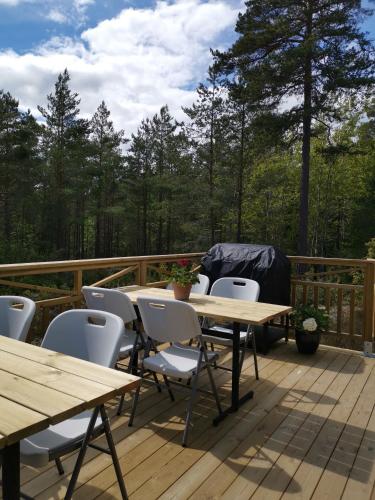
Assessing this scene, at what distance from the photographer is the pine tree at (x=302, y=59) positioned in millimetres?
10023

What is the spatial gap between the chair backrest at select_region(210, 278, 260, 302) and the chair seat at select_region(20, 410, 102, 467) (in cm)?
220

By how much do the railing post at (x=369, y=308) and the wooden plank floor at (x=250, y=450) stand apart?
39.3 inches

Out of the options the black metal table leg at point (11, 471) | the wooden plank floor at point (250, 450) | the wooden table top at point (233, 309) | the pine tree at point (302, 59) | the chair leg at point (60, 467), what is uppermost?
the pine tree at point (302, 59)

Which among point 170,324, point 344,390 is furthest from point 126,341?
point 344,390

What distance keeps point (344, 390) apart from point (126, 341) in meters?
1.88

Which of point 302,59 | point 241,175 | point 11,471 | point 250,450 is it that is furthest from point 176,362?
point 241,175

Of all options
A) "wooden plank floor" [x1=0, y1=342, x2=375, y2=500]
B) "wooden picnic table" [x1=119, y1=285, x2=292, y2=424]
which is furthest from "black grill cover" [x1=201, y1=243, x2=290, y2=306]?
"wooden picnic table" [x1=119, y1=285, x2=292, y2=424]

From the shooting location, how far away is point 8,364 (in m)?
1.49

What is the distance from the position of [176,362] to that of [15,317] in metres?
1.07

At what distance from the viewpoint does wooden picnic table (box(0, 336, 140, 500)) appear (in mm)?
1044

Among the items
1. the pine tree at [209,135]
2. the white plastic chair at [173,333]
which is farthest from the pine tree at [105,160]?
the white plastic chair at [173,333]

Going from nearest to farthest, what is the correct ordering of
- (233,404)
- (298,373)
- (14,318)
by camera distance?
(14,318), (233,404), (298,373)

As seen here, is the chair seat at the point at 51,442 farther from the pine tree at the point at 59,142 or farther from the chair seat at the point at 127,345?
the pine tree at the point at 59,142

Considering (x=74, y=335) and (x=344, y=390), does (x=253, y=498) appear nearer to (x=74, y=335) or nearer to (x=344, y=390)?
(x=74, y=335)
